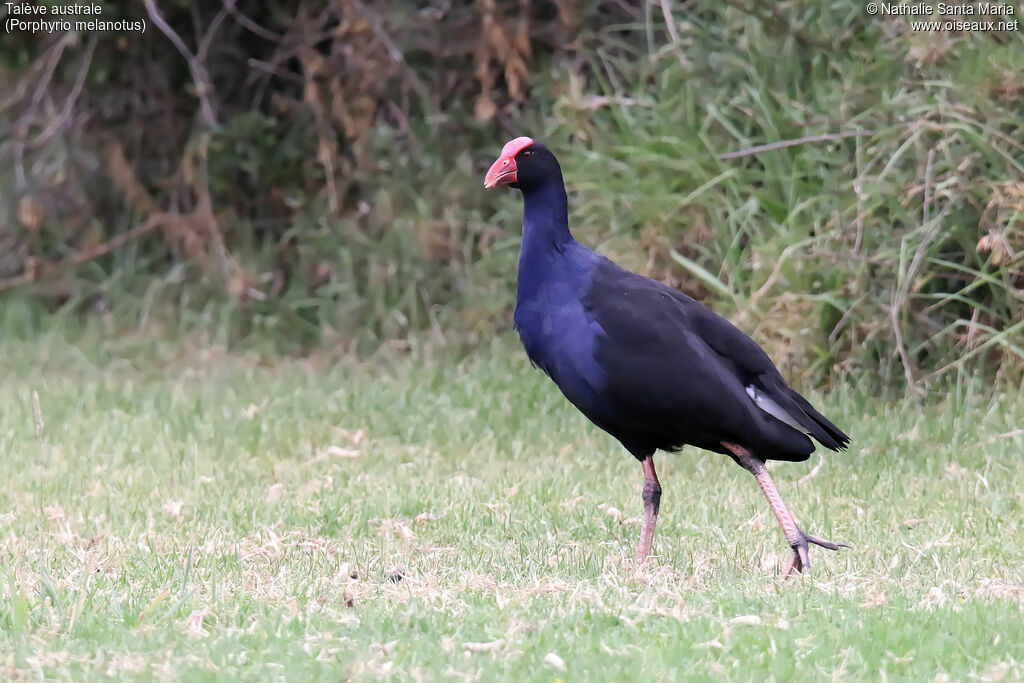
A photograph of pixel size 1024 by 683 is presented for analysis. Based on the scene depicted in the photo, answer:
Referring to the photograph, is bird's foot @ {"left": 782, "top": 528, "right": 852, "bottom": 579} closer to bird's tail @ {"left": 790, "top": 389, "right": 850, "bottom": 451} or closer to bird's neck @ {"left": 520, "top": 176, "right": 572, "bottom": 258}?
bird's tail @ {"left": 790, "top": 389, "right": 850, "bottom": 451}

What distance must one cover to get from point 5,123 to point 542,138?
4.04 metres

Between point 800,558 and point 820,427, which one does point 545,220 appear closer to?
point 820,427

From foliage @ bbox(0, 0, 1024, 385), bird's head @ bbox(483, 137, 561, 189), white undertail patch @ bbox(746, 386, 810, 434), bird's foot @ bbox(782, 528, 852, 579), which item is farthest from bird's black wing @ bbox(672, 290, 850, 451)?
foliage @ bbox(0, 0, 1024, 385)

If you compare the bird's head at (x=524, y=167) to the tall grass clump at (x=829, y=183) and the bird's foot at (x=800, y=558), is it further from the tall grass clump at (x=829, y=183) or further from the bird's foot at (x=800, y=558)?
the tall grass clump at (x=829, y=183)

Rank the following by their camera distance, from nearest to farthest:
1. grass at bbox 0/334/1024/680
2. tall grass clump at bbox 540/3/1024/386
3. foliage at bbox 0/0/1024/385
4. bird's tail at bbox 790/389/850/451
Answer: grass at bbox 0/334/1024/680, bird's tail at bbox 790/389/850/451, tall grass clump at bbox 540/3/1024/386, foliage at bbox 0/0/1024/385

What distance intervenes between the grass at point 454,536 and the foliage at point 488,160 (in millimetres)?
612

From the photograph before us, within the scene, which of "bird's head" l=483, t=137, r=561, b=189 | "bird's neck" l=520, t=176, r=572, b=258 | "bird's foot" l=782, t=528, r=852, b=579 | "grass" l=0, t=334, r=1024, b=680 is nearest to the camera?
"grass" l=0, t=334, r=1024, b=680

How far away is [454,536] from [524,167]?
1369 millimetres

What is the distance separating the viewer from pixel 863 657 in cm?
416

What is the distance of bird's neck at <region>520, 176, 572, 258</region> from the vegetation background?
3.47ft

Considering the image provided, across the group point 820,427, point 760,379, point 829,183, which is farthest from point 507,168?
point 829,183

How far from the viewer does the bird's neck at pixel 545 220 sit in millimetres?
5625

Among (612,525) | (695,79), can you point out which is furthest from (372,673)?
(695,79)

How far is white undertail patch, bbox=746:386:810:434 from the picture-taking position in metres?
5.46
